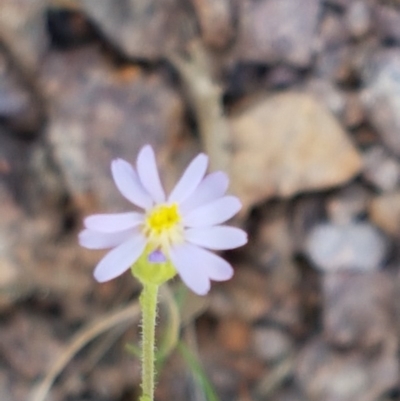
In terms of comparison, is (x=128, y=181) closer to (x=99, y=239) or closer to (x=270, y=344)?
(x=99, y=239)

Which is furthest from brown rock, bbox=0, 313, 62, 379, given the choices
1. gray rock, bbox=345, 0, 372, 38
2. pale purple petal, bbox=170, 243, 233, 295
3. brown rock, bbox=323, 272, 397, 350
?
gray rock, bbox=345, 0, 372, 38

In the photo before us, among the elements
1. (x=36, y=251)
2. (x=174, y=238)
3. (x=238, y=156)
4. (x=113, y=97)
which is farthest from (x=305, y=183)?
(x=174, y=238)

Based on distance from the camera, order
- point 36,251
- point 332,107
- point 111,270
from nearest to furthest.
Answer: point 111,270
point 36,251
point 332,107

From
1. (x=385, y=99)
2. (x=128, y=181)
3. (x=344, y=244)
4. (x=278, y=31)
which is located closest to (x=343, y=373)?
(x=344, y=244)

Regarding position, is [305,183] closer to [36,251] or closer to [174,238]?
[36,251]

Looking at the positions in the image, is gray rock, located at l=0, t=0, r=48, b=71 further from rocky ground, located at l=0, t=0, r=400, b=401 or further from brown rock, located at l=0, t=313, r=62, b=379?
brown rock, located at l=0, t=313, r=62, b=379
